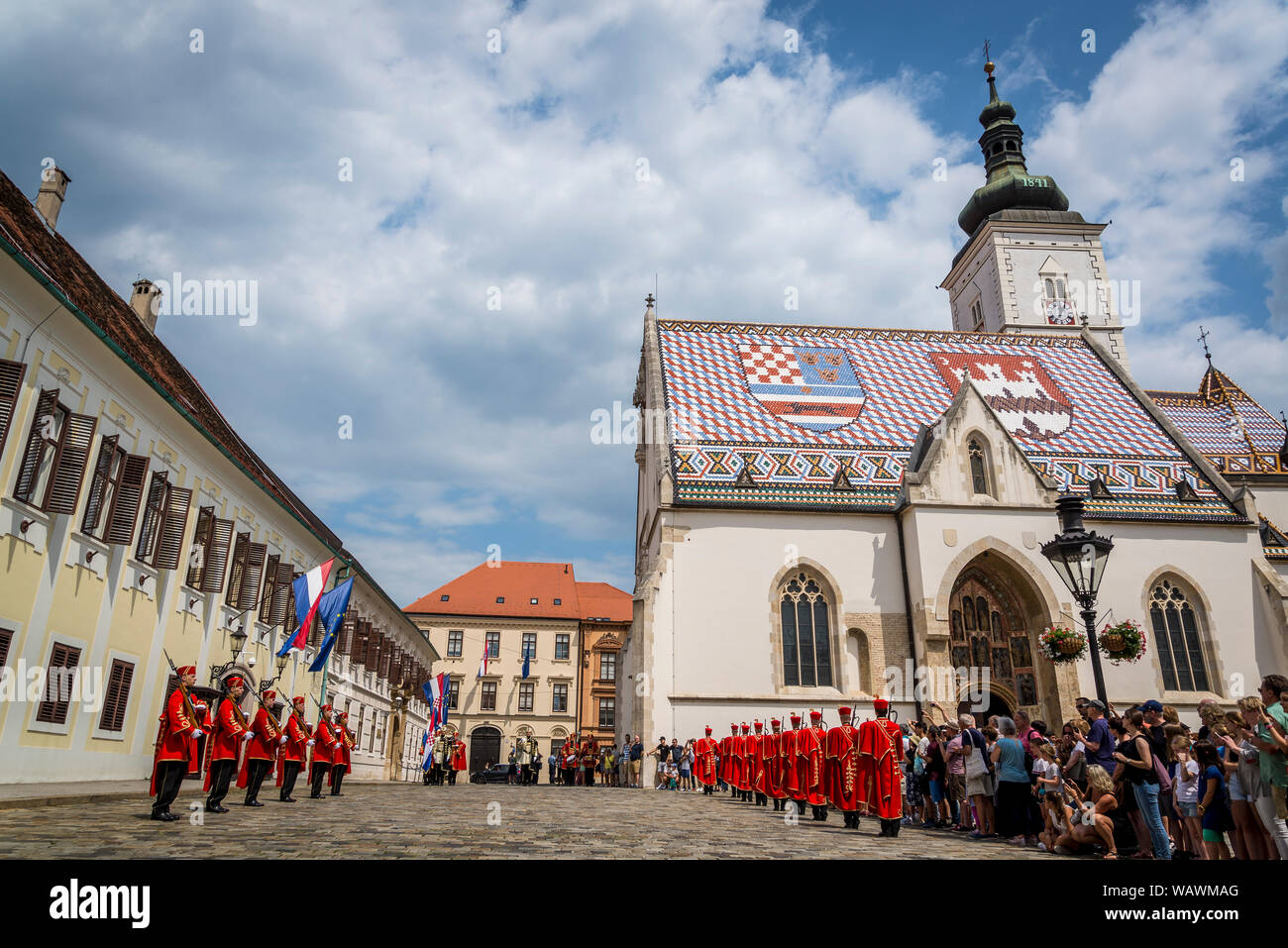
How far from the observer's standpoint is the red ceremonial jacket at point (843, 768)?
1200 centimetres

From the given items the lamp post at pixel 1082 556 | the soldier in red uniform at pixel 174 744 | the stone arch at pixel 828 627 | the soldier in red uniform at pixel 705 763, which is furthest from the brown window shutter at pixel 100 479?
the stone arch at pixel 828 627

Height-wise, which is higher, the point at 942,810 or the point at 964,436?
the point at 964,436

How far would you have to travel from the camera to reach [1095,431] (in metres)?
28.6

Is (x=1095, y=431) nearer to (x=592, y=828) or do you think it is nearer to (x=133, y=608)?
(x=592, y=828)

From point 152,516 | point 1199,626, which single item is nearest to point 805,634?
point 1199,626

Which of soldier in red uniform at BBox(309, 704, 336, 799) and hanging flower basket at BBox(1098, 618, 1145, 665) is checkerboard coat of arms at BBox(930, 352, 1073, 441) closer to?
hanging flower basket at BBox(1098, 618, 1145, 665)

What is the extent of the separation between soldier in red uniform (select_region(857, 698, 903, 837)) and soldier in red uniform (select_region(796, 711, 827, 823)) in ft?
3.82

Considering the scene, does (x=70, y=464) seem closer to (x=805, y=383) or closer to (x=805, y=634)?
(x=805, y=634)

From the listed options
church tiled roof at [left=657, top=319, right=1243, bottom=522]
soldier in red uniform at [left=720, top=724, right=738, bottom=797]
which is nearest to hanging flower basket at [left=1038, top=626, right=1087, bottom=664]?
soldier in red uniform at [left=720, top=724, right=738, bottom=797]

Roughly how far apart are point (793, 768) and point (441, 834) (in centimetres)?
815

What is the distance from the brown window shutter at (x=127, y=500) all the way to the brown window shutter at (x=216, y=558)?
116 inches

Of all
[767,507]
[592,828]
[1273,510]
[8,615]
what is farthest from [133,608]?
[1273,510]

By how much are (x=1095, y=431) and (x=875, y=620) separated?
39.1ft

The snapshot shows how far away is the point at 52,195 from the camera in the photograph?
728 inches
